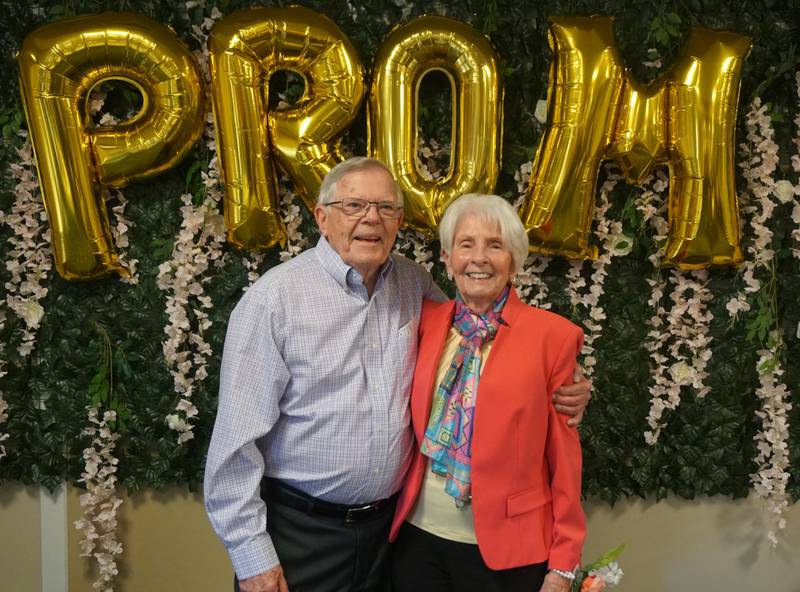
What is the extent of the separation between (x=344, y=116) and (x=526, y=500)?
4.45 feet

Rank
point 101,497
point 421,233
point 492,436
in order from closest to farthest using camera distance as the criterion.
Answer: point 492,436
point 421,233
point 101,497

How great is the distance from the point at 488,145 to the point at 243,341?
112 cm

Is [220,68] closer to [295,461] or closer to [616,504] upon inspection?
[295,461]

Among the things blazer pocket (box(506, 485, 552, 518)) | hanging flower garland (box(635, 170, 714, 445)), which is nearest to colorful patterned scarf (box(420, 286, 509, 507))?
blazer pocket (box(506, 485, 552, 518))

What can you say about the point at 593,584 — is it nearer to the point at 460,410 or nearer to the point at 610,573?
the point at 610,573

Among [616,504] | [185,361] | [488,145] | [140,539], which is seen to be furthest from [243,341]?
[616,504]

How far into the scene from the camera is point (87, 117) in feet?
7.55

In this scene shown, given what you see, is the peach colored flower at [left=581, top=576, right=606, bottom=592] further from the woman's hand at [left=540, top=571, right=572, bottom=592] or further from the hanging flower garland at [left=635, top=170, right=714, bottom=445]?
the hanging flower garland at [left=635, top=170, right=714, bottom=445]

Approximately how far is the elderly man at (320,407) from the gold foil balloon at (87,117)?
853mm

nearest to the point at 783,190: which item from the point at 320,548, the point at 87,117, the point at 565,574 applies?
the point at 565,574

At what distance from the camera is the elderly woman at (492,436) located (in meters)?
1.60

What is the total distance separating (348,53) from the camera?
2.25 m

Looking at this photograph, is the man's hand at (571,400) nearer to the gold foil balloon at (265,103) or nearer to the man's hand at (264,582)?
the man's hand at (264,582)

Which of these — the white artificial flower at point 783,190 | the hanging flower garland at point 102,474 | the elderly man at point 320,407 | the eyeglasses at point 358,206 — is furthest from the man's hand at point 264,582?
the white artificial flower at point 783,190
